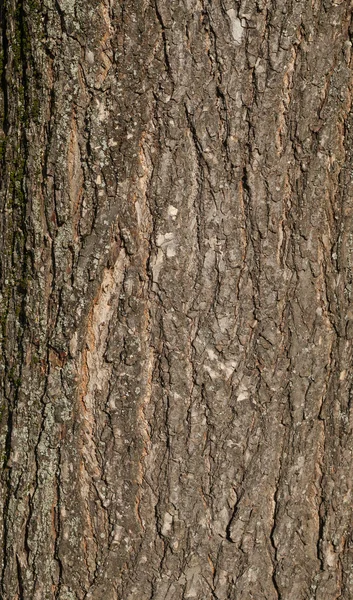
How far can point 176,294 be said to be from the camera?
1821 mm

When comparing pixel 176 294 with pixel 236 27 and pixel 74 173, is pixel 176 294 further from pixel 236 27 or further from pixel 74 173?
pixel 236 27

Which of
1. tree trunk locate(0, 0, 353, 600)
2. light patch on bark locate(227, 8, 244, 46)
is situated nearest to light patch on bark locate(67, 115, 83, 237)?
tree trunk locate(0, 0, 353, 600)

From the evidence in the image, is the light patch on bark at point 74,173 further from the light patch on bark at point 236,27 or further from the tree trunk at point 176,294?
the light patch on bark at point 236,27

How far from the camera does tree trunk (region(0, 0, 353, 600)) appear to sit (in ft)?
5.83

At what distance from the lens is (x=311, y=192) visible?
1848 millimetres

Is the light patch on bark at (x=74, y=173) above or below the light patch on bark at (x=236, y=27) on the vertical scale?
below

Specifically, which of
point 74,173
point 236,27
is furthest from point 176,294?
point 236,27

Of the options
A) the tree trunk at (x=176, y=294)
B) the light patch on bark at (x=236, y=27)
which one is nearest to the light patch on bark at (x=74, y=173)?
the tree trunk at (x=176, y=294)

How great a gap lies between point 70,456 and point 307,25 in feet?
4.08

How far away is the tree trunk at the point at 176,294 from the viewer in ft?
5.83

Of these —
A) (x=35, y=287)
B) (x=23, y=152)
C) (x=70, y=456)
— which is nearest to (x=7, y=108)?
(x=23, y=152)

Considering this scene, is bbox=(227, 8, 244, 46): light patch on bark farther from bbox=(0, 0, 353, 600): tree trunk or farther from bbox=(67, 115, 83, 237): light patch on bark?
bbox=(67, 115, 83, 237): light patch on bark

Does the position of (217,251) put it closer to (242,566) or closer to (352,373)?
(352,373)

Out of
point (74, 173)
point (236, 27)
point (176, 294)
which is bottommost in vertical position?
point (176, 294)
